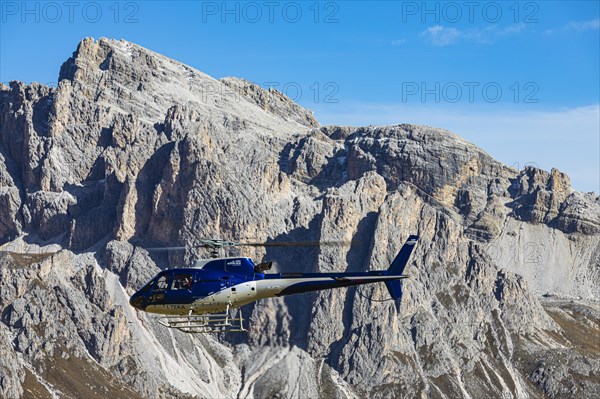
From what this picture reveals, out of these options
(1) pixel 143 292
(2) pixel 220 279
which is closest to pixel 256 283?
(2) pixel 220 279

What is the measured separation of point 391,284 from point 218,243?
93.7ft

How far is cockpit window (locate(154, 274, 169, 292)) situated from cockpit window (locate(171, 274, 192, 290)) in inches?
33.0

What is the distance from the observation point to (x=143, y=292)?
115625mm

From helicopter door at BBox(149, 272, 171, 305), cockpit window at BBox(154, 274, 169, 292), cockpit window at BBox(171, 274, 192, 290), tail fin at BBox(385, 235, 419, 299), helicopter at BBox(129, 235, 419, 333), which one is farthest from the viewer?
tail fin at BBox(385, 235, 419, 299)

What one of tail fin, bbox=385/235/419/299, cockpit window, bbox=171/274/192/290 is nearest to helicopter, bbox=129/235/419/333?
cockpit window, bbox=171/274/192/290

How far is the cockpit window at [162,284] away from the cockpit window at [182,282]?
2.75 ft

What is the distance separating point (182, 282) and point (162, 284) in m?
2.34

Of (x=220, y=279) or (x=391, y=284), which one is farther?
(x=391, y=284)

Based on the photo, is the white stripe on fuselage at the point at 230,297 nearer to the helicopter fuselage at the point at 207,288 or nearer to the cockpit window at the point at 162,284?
the helicopter fuselage at the point at 207,288

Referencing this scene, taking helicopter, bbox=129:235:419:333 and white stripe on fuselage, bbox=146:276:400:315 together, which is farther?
white stripe on fuselage, bbox=146:276:400:315

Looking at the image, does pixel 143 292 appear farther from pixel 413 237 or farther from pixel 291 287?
pixel 413 237

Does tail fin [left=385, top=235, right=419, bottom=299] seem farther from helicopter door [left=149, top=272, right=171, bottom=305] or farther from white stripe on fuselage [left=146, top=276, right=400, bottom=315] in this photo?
helicopter door [left=149, top=272, right=171, bottom=305]

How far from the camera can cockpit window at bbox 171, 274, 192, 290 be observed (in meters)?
114

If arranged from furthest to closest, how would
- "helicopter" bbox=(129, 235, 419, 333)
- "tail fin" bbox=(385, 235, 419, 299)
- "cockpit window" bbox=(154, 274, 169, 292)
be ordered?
"tail fin" bbox=(385, 235, 419, 299) < "cockpit window" bbox=(154, 274, 169, 292) < "helicopter" bbox=(129, 235, 419, 333)
